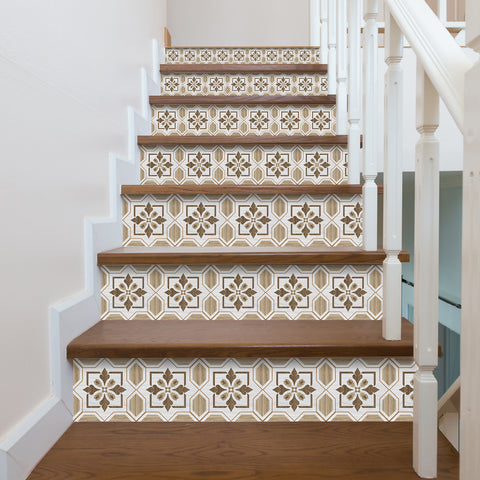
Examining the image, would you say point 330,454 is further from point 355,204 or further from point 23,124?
point 23,124

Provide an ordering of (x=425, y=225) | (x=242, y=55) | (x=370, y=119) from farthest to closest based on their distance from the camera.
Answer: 1. (x=242, y=55)
2. (x=370, y=119)
3. (x=425, y=225)

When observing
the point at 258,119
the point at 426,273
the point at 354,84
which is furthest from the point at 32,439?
the point at 258,119

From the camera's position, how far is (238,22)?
135 inches

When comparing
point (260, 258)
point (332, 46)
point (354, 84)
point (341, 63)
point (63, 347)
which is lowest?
point (63, 347)

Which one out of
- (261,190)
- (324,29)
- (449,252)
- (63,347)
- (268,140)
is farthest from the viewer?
(449,252)

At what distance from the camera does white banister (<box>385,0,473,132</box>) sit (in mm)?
637

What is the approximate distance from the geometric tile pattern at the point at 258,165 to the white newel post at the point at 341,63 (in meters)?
0.20

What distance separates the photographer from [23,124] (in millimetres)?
911

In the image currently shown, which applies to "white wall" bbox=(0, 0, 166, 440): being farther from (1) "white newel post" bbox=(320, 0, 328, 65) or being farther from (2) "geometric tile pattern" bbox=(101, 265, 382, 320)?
(1) "white newel post" bbox=(320, 0, 328, 65)

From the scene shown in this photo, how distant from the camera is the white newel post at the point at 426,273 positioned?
790 mm

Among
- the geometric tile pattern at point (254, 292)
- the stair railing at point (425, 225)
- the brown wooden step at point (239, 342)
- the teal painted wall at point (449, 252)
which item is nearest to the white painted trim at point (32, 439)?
the brown wooden step at point (239, 342)

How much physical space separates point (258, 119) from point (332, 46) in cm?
44

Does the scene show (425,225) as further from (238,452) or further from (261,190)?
(261,190)

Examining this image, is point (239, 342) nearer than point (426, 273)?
No
